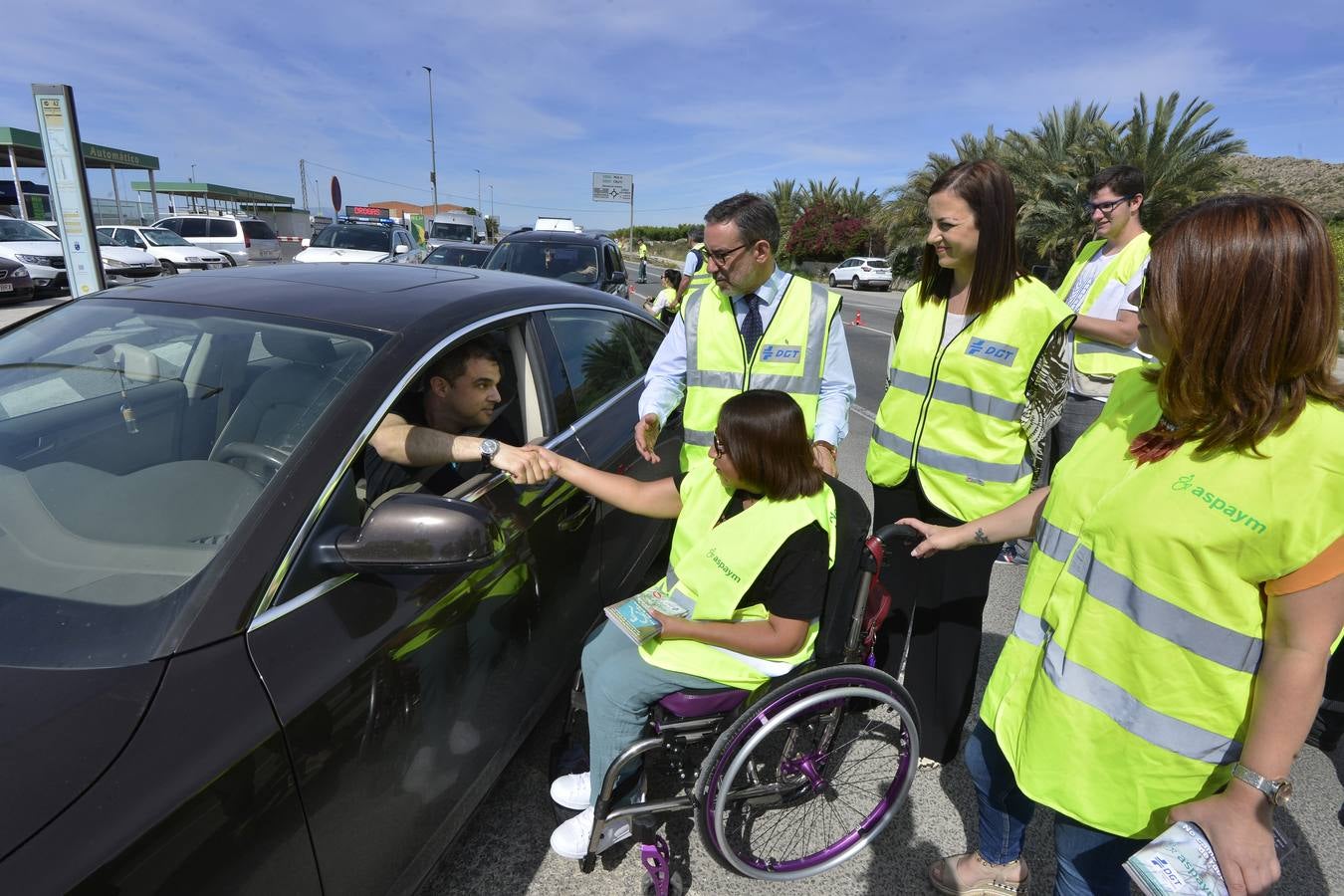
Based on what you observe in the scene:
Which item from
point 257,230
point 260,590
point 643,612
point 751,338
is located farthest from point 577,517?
point 257,230

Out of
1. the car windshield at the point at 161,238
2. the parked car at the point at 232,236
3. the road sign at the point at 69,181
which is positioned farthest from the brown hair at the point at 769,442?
the parked car at the point at 232,236

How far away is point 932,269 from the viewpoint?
235cm

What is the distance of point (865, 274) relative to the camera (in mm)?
32531

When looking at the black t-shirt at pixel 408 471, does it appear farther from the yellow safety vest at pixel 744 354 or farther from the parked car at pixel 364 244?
the parked car at pixel 364 244

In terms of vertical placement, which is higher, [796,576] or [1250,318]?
[1250,318]

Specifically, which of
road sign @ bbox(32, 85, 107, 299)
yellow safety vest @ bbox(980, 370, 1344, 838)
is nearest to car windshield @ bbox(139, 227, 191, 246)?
road sign @ bbox(32, 85, 107, 299)

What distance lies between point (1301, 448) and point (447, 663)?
1.65 m

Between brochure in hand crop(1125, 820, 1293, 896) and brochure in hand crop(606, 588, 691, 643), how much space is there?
1.09m

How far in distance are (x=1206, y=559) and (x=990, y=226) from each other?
1285mm

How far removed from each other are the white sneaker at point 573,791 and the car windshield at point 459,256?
10.4 meters

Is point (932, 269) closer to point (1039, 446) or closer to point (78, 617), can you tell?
point (1039, 446)

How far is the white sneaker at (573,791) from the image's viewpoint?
2.09m

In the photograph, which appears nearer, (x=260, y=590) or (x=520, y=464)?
(x=260, y=590)

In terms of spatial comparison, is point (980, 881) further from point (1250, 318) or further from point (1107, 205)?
point (1107, 205)
